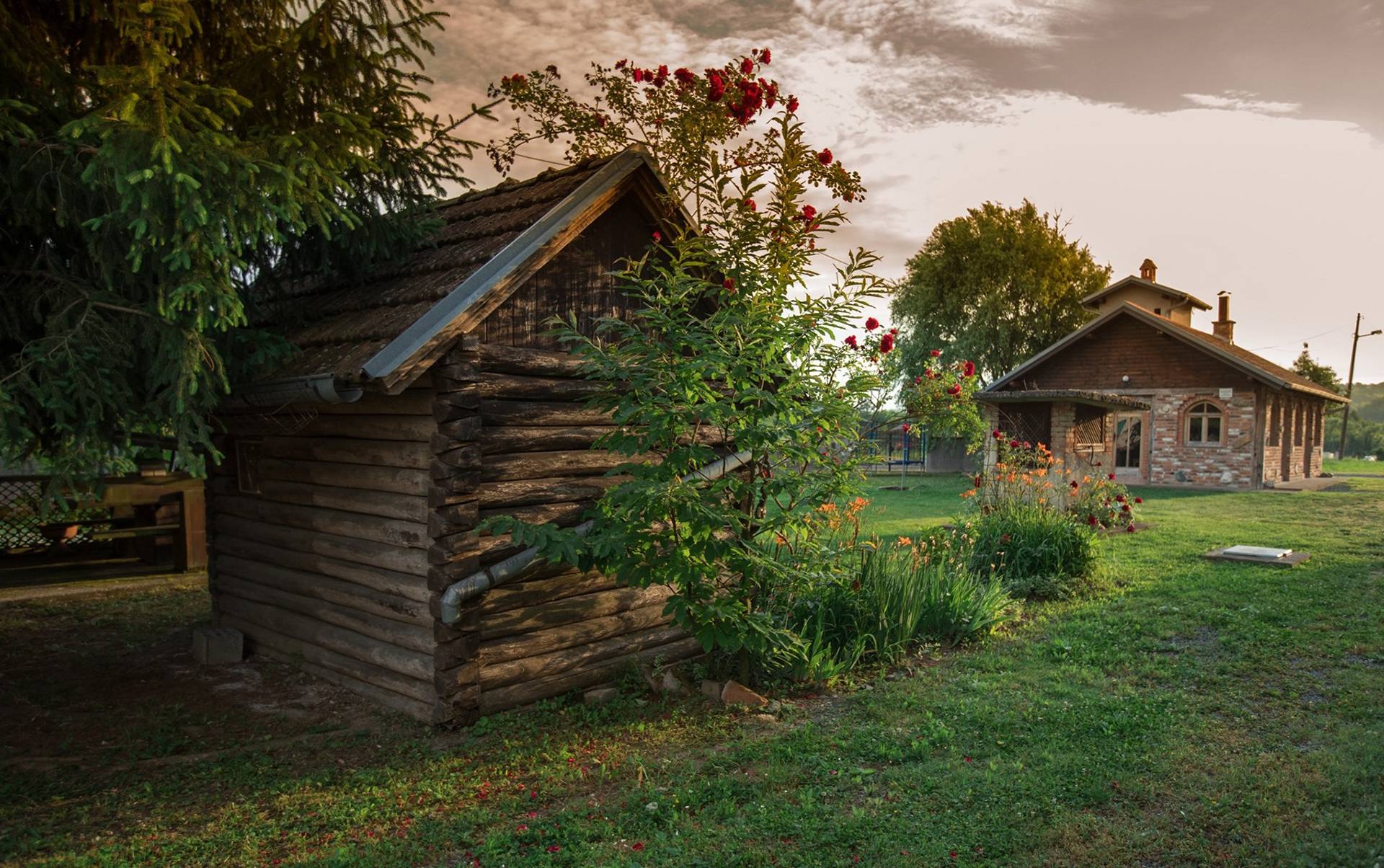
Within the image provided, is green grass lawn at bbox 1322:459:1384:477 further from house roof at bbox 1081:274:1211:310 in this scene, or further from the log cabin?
the log cabin

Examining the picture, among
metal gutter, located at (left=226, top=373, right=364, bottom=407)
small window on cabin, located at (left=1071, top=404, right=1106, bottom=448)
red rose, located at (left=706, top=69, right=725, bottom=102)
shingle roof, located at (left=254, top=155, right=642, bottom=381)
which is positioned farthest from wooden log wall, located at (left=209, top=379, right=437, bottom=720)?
small window on cabin, located at (left=1071, top=404, right=1106, bottom=448)

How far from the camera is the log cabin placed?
18.1 ft

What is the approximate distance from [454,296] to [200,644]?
15.1ft

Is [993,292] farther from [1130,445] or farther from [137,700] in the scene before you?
[137,700]

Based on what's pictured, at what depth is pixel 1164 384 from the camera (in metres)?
25.4

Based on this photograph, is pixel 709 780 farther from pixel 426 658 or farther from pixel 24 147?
pixel 24 147

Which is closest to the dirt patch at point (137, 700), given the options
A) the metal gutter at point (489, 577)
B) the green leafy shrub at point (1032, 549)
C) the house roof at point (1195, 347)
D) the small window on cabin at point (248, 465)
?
the metal gutter at point (489, 577)

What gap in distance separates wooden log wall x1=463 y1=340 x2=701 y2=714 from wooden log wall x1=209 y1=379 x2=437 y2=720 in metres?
0.41

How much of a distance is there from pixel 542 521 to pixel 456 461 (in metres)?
0.89

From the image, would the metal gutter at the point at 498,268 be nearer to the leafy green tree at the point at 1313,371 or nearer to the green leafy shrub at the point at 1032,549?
the green leafy shrub at the point at 1032,549

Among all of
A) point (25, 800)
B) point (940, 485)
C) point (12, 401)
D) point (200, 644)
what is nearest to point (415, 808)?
point (25, 800)

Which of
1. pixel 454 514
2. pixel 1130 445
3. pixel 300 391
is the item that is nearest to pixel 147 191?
pixel 300 391

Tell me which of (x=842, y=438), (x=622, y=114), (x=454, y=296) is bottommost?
(x=842, y=438)

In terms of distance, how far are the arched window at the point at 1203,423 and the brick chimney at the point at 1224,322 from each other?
10844 mm
